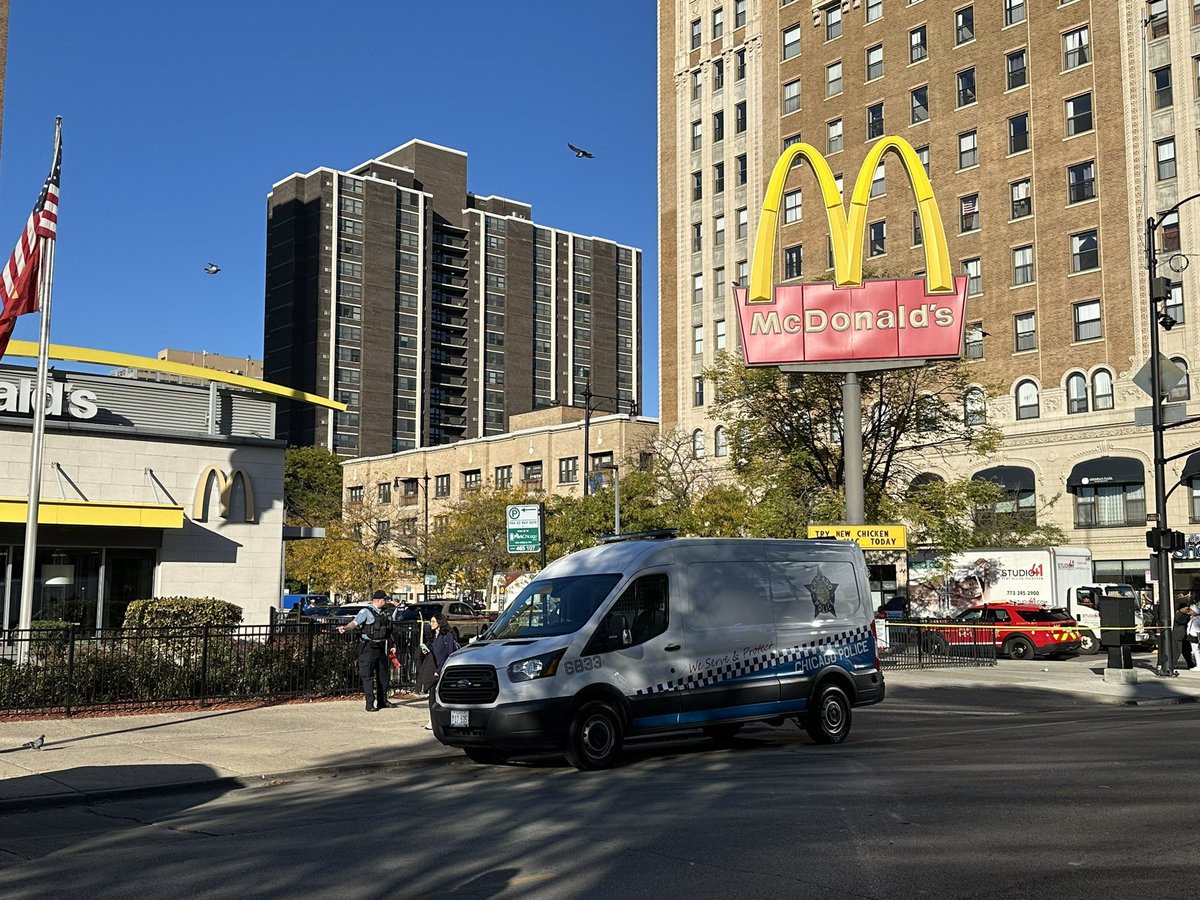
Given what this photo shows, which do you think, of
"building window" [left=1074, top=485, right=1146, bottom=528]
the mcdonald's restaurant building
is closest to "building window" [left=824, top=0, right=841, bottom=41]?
"building window" [left=1074, top=485, right=1146, bottom=528]

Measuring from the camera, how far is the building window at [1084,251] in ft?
167

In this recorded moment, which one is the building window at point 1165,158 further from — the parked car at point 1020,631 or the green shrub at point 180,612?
the green shrub at point 180,612

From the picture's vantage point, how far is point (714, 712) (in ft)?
46.7

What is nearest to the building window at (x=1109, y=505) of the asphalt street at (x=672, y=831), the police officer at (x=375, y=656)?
the asphalt street at (x=672, y=831)

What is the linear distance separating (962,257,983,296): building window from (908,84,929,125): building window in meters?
8.00

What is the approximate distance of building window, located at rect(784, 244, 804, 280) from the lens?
62469 millimetres

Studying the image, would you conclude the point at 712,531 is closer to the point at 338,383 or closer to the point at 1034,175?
the point at 1034,175

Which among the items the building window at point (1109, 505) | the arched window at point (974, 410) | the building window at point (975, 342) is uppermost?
the building window at point (975, 342)

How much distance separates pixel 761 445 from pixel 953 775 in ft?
91.3

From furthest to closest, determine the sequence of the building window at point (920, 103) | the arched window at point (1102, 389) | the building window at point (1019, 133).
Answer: the building window at point (920, 103) → the building window at point (1019, 133) → the arched window at point (1102, 389)

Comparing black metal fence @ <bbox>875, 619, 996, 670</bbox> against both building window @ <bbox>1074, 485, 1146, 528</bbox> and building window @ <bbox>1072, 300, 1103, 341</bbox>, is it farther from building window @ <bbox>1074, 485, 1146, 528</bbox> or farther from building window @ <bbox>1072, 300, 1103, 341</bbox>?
building window @ <bbox>1072, 300, 1103, 341</bbox>

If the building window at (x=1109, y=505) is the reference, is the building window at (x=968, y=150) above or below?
above

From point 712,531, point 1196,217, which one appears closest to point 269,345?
point 712,531

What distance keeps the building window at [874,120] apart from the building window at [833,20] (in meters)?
5.08
